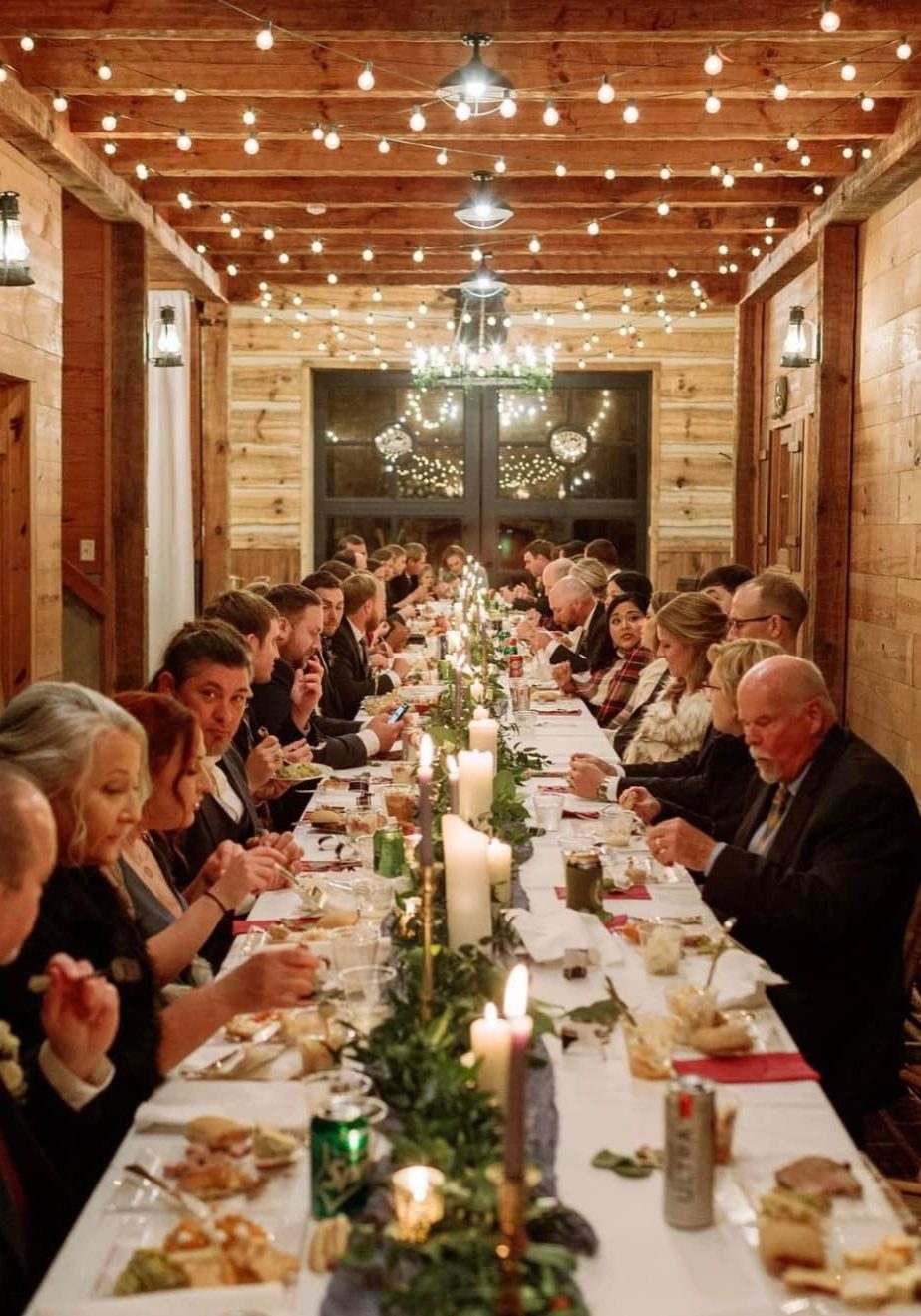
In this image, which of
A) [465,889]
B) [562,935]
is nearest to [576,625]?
[562,935]

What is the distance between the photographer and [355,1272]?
170cm

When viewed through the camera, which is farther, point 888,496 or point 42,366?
point 888,496

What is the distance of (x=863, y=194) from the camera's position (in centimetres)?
788

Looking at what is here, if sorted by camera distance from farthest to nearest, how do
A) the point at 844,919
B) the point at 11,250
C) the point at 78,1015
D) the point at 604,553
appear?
1. the point at 604,553
2. the point at 11,250
3. the point at 844,919
4. the point at 78,1015

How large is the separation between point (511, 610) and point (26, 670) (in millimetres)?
6596

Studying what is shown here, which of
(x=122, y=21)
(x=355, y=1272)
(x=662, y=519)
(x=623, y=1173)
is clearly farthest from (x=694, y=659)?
(x=662, y=519)

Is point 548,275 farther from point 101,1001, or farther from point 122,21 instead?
point 101,1001

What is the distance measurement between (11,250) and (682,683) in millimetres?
2863

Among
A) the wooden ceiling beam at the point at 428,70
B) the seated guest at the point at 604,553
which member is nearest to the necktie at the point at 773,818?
the wooden ceiling beam at the point at 428,70

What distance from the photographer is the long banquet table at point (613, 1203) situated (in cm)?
169

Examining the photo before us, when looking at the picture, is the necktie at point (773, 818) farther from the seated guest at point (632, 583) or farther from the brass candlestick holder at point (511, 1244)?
A: the seated guest at point (632, 583)

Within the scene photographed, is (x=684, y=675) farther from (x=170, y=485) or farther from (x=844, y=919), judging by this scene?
(x=170, y=485)

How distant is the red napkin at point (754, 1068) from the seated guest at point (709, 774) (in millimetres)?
1743

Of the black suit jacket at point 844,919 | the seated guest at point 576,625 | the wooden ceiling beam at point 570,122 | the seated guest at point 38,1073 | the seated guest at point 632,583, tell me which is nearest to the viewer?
the seated guest at point 38,1073
